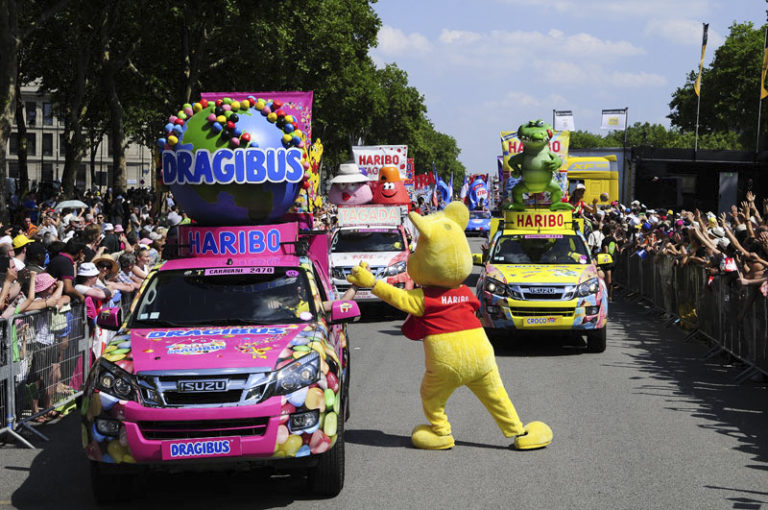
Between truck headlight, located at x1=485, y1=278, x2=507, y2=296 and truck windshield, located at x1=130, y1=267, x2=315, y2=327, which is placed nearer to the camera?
truck windshield, located at x1=130, y1=267, x2=315, y2=327

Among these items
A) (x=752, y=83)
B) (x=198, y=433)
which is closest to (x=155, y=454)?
(x=198, y=433)

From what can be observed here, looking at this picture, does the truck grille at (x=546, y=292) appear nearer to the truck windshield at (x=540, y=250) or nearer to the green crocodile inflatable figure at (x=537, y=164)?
the truck windshield at (x=540, y=250)

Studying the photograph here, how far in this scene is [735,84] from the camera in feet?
226

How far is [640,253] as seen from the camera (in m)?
21.9

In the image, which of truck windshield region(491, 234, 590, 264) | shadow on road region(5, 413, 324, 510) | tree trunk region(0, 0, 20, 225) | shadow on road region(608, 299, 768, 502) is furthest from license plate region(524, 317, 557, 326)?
tree trunk region(0, 0, 20, 225)

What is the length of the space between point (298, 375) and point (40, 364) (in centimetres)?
385

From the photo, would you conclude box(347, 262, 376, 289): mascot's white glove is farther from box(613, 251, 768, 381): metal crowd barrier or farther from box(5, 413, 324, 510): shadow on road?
box(613, 251, 768, 381): metal crowd barrier

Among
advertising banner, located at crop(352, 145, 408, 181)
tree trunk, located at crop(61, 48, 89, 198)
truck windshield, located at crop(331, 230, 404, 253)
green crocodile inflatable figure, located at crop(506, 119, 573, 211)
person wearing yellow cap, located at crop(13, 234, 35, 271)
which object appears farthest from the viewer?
tree trunk, located at crop(61, 48, 89, 198)

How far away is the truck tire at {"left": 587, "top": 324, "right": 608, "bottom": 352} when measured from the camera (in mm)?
14135

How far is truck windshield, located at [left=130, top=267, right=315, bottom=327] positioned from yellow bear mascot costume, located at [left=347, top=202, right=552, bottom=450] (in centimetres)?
51

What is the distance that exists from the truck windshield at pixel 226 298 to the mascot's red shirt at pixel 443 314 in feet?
3.10

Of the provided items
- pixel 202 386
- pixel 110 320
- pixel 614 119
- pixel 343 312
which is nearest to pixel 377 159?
pixel 343 312

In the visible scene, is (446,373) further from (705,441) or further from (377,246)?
(377,246)

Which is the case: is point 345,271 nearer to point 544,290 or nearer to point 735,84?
point 544,290
